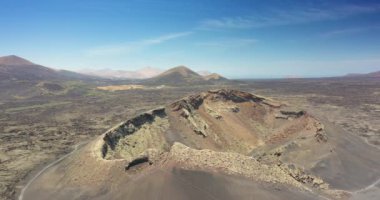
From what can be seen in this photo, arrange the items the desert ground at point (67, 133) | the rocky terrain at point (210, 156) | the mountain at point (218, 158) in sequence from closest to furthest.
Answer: the mountain at point (218, 158) → the rocky terrain at point (210, 156) → the desert ground at point (67, 133)

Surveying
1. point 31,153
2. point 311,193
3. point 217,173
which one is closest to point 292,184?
point 311,193

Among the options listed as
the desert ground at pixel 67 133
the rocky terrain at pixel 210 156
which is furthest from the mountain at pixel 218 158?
the desert ground at pixel 67 133

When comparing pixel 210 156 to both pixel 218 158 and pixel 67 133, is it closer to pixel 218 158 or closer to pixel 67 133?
pixel 218 158

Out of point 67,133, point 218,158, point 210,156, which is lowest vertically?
point 67,133

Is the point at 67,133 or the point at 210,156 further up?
the point at 210,156

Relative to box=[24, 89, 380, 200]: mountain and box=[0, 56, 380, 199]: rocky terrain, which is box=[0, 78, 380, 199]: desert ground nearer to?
box=[0, 56, 380, 199]: rocky terrain

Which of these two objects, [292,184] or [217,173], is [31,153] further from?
[292,184]

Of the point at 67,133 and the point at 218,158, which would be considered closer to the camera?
the point at 218,158

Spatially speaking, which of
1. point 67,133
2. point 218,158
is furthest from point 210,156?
point 67,133

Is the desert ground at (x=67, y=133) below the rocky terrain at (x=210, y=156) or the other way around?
below

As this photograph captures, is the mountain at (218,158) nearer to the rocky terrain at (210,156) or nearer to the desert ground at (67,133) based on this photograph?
the rocky terrain at (210,156)
